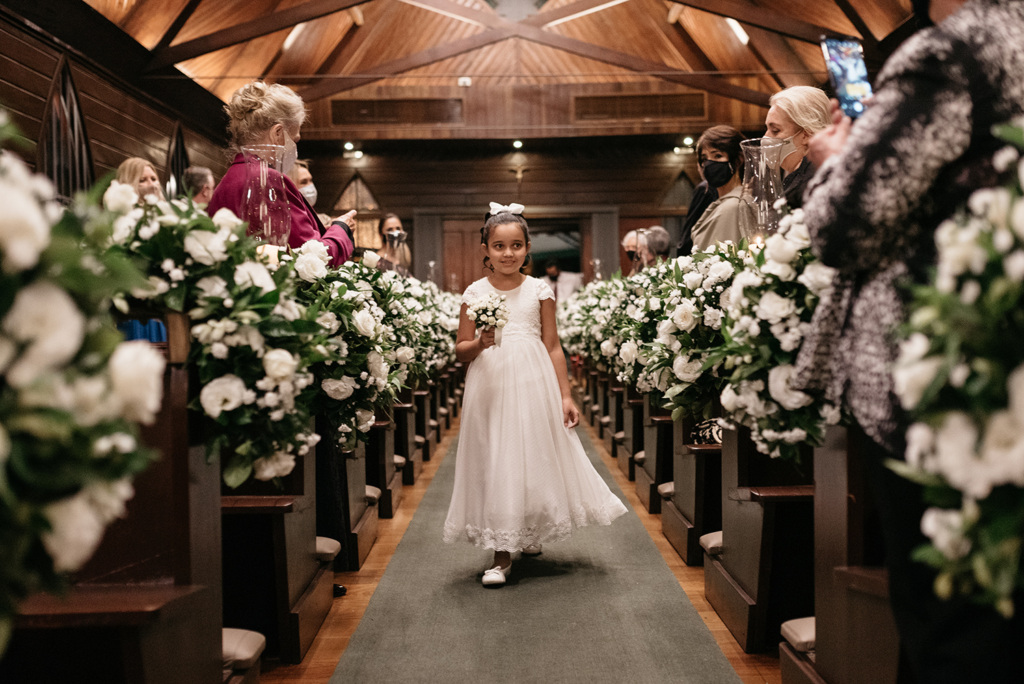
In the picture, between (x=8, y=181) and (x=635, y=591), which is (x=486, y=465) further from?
(x=8, y=181)

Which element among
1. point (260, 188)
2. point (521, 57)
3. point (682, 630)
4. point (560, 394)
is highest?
point (521, 57)

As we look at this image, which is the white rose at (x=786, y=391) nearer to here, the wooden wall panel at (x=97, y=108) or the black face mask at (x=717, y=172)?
the black face mask at (x=717, y=172)

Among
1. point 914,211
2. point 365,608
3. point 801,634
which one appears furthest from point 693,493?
point 914,211

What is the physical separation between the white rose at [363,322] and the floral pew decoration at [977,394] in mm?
1942

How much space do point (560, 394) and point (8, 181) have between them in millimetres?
2875

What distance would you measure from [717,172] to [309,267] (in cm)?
223

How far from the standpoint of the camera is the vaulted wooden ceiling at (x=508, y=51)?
9.26 meters

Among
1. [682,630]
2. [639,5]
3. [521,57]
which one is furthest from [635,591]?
[521,57]

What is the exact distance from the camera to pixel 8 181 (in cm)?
90

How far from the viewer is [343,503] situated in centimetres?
356

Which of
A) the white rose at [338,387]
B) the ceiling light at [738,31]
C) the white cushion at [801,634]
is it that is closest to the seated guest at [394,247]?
the white rose at [338,387]

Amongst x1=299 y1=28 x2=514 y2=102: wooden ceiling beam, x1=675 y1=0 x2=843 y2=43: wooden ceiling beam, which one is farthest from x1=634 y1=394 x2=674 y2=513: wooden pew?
x1=299 y1=28 x2=514 y2=102: wooden ceiling beam

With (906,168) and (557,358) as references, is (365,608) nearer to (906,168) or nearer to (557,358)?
(557,358)

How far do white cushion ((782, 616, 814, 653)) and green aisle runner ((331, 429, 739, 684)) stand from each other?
0.97ft
